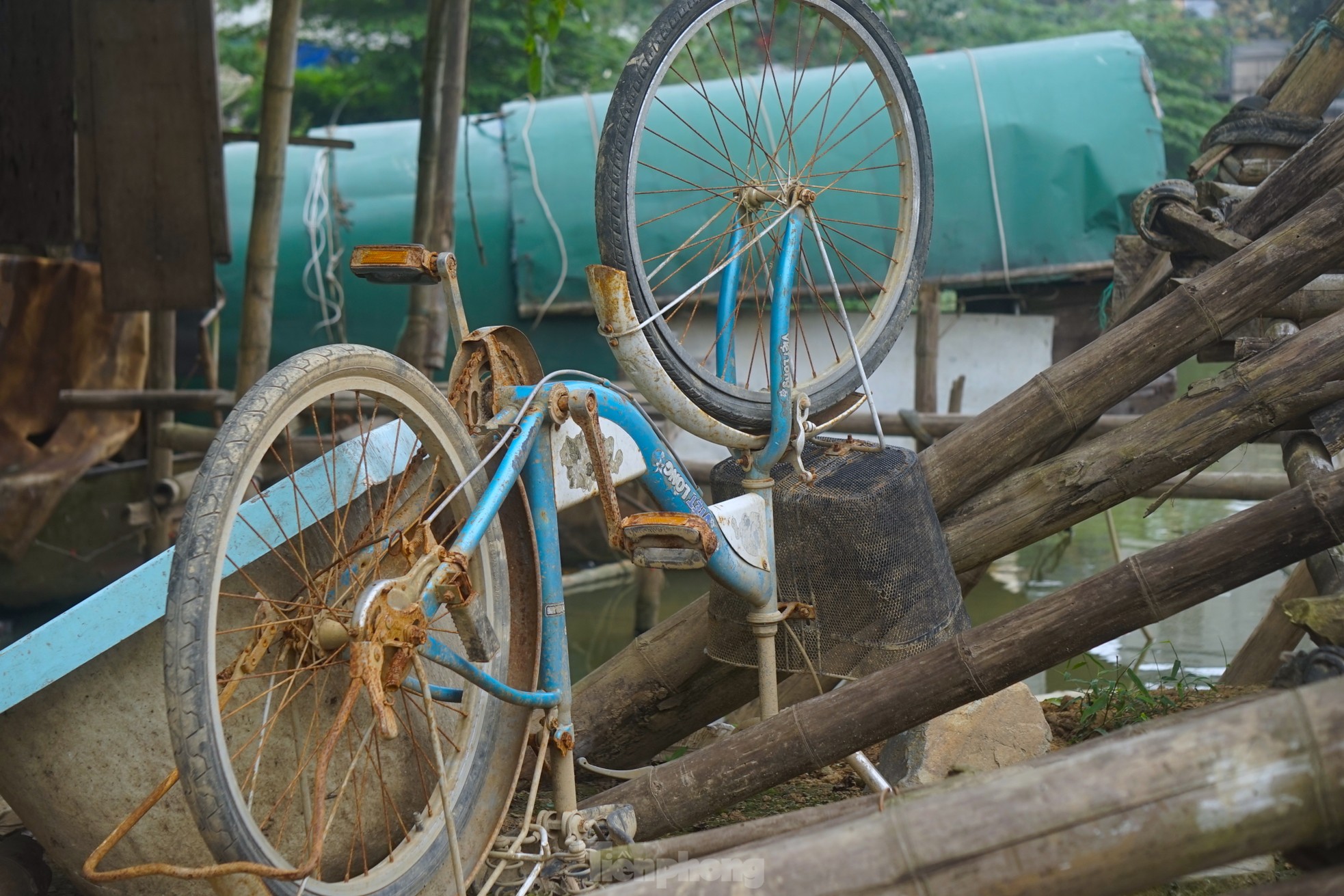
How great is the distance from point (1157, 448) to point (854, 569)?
820mm

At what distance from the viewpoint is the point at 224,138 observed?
4984 mm

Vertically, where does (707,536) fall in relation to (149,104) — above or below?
below

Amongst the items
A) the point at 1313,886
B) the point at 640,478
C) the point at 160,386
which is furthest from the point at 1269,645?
the point at 160,386

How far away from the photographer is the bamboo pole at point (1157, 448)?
8.91 ft

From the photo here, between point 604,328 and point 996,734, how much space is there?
1.31m

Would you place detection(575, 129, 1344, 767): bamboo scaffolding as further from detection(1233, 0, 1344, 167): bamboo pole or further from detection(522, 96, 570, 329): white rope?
detection(522, 96, 570, 329): white rope

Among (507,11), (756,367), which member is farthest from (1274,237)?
(507,11)

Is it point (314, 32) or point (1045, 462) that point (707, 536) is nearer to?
point (1045, 462)

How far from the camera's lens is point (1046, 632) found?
6.53 ft

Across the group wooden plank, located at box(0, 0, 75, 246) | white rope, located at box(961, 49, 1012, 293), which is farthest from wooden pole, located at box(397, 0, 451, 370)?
white rope, located at box(961, 49, 1012, 293)

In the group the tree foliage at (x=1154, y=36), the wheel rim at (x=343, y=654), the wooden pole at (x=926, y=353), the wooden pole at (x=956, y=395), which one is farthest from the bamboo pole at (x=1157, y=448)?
the tree foliage at (x=1154, y=36)

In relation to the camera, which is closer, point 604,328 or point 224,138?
point 604,328

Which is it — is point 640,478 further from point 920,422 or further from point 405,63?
point 405,63

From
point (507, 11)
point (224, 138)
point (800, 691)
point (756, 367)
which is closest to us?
point (800, 691)
